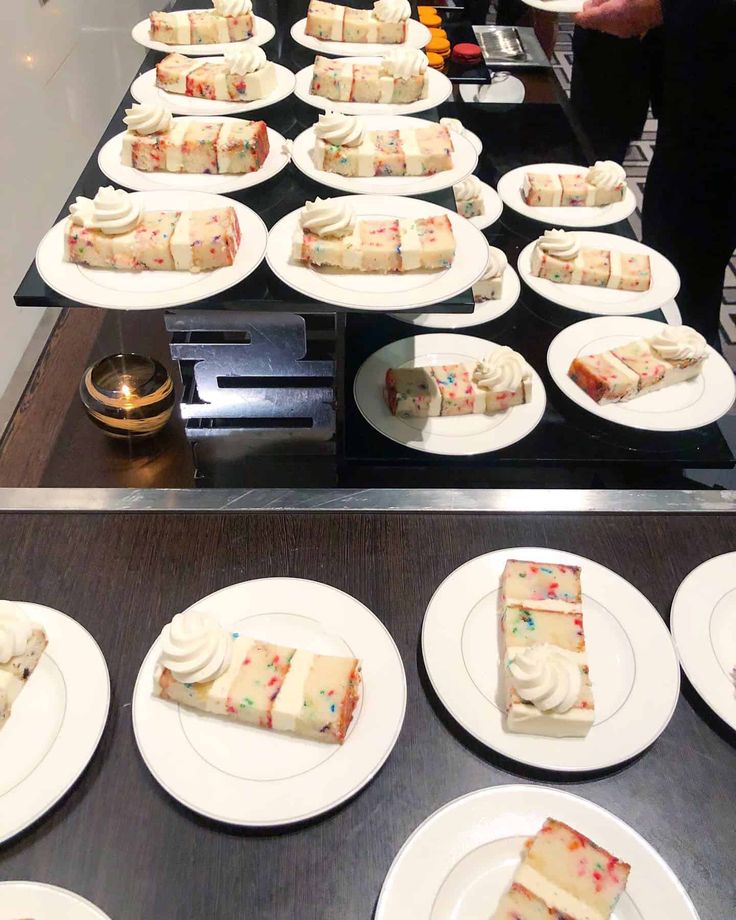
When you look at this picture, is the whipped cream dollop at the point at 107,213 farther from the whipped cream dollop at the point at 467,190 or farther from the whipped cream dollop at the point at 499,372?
the whipped cream dollop at the point at 467,190

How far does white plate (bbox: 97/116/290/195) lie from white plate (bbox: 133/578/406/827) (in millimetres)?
986

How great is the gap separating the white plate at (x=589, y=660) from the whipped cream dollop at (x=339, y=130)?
1.05m

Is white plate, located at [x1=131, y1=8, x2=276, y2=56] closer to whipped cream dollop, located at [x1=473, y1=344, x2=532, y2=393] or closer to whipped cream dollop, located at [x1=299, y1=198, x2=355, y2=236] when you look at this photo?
whipped cream dollop, located at [x1=299, y1=198, x2=355, y2=236]

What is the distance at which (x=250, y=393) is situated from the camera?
1.79 meters

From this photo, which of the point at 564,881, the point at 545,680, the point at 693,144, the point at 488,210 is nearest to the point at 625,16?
the point at 693,144

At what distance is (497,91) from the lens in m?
2.93

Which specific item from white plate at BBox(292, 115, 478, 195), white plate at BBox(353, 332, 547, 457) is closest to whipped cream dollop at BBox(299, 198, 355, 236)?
white plate at BBox(292, 115, 478, 195)

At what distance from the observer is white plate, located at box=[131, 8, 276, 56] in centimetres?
230

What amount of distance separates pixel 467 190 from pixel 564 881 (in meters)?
1.85

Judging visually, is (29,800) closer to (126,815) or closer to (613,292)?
(126,815)

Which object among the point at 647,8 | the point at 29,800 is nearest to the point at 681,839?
the point at 29,800

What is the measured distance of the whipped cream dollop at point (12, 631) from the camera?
1.11m

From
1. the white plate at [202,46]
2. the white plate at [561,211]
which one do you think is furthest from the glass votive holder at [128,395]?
the white plate at [561,211]

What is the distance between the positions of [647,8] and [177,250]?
8.36ft
